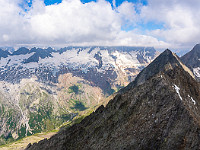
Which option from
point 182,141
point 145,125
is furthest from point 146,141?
point 182,141

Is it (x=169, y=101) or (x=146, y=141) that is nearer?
(x=146, y=141)

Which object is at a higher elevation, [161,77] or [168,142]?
[161,77]

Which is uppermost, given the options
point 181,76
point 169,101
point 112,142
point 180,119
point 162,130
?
point 181,76

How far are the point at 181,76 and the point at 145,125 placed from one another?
36.9 meters

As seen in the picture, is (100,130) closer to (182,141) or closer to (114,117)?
(114,117)

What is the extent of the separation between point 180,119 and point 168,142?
7.40m

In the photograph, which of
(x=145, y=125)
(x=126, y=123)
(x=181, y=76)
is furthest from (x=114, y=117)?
(x=181, y=76)

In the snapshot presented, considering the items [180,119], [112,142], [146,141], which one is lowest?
[112,142]

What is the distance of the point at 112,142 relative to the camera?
52.8 metres

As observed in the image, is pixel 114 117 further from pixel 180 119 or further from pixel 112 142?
pixel 180 119

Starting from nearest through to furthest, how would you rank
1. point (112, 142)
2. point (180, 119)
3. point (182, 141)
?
point (182, 141)
point (180, 119)
point (112, 142)

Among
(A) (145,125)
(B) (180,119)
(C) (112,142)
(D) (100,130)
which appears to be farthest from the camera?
(D) (100,130)

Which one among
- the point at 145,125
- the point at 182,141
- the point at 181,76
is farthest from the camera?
the point at 181,76

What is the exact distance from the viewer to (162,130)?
141 ft
